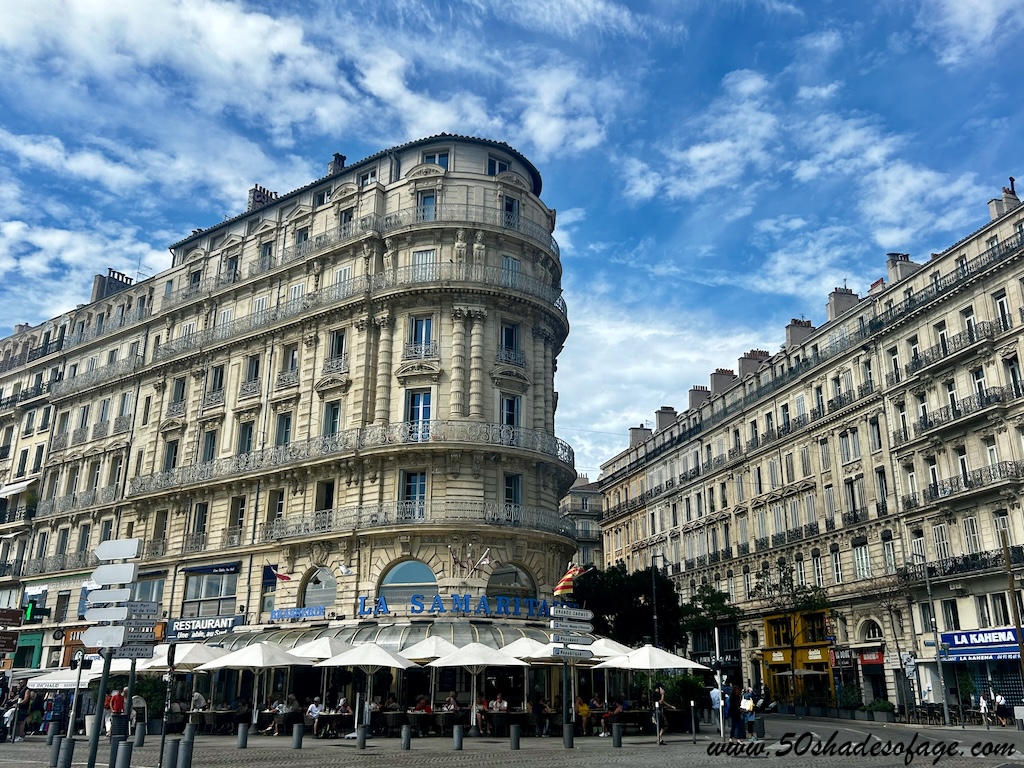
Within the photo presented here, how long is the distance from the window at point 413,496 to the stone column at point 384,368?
2.35m

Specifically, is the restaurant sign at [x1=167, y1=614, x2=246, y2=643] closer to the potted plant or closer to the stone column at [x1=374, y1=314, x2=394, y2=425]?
the stone column at [x1=374, y1=314, x2=394, y2=425]

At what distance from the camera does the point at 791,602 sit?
161 ft

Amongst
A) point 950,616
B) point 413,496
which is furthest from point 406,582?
point 950,616

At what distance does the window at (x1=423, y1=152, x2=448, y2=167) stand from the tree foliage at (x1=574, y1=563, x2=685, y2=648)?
20.2 metres

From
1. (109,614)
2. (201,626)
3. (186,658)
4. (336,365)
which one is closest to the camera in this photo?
(109,614)

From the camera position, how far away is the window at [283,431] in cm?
3700

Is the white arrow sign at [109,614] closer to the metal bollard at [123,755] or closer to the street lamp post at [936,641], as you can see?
the metal bollard at [123,755]

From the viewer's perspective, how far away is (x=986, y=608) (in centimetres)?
3844

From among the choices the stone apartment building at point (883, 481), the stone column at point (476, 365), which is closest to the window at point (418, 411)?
the stone column at point (476, 365)

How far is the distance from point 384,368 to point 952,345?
2605 centimetres

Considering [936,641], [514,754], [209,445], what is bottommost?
[514,754]

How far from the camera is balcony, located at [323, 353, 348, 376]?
35.9 meters

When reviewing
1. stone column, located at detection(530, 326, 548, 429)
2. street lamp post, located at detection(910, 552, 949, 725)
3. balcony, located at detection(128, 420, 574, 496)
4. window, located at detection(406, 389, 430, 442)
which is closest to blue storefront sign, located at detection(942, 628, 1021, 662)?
street lamp post, located at detection(910, 552, 949, 725)

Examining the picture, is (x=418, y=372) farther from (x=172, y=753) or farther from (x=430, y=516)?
(x=172, y=753)
